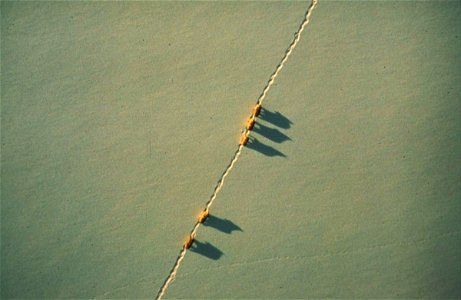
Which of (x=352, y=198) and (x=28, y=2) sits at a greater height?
(x=28, y=2)

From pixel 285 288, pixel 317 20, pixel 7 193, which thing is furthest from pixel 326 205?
pixel 7 193

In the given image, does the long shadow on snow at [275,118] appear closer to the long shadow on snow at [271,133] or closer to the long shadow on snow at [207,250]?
the long shadow on snow at [271,133]

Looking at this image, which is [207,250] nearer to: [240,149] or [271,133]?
[240,149]

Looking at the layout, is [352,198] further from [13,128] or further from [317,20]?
[13,128]

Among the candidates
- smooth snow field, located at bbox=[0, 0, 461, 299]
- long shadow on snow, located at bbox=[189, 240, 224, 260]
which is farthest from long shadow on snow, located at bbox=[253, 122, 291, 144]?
long shadow on snow, located at bbox=[189, 240, 224, 260]

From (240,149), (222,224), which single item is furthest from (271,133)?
(222,224)
